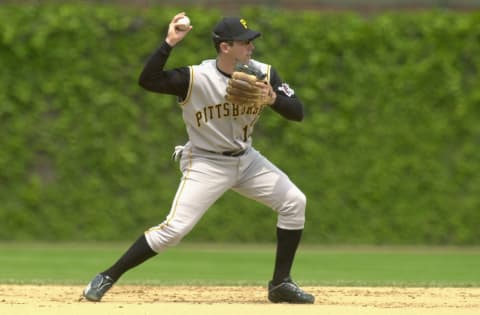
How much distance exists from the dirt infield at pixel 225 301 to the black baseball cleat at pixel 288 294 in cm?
11

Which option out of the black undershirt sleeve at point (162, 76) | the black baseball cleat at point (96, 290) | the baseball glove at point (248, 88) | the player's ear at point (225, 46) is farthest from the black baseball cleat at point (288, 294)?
the player's ear at point (225, 46)

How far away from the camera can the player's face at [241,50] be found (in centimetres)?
807

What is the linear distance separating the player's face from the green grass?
8.79ft

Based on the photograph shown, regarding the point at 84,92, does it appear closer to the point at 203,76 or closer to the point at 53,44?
the point at 53,44

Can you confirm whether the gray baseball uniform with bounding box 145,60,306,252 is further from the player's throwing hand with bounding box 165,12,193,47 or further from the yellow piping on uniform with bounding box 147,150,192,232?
the player's throwing hand with bounding box 165,12,193,47

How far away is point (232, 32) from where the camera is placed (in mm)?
8031

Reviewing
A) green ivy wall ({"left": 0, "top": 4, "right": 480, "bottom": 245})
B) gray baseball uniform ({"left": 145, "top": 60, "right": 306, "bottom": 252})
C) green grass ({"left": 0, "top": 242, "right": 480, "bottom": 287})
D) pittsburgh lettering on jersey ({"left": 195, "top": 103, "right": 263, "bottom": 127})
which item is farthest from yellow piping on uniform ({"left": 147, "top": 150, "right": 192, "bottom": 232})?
green ivy wall ({"left": 0, "top": 4, "right": 480, "bottom": 245})

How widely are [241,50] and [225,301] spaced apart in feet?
5.97

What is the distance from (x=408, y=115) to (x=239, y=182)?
664 centimetres

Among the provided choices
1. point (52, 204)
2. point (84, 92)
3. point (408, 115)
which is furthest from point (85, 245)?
point (408, 115)

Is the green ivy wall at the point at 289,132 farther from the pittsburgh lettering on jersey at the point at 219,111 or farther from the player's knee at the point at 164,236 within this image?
the player's knee at the point at 164,236

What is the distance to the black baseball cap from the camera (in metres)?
8.02

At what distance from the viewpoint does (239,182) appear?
27.1ft

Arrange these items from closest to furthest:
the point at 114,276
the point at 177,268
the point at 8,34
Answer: the point at 114,276 < the point at 177,268 < the point at 8,34
